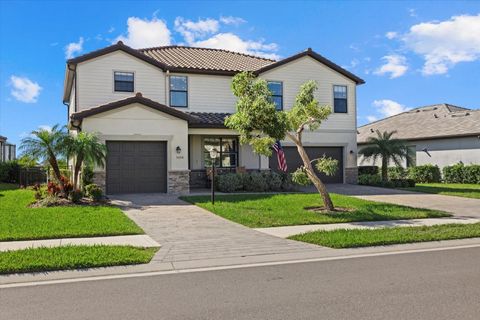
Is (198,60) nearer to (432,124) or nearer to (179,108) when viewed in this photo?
(179,108)

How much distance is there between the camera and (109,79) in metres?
21.2

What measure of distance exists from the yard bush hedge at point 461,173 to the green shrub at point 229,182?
15076 mm

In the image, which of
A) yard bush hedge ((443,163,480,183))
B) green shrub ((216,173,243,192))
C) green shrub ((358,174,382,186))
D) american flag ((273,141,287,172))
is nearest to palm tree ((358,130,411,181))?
green shrub ((358,174,382,186))

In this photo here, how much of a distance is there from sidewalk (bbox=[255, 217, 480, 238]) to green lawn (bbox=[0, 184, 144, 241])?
336 centimetres

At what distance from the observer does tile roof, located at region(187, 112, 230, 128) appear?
2069 centimetres

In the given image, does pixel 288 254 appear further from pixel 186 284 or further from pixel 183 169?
pixel 183 169

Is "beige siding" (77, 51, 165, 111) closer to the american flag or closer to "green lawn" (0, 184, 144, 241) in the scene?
the american flag

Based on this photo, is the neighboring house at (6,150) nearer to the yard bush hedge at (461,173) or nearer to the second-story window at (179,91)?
the second-story window at (179,91)

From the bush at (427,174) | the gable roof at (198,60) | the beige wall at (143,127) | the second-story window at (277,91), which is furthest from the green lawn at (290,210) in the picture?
the bush at (427,174)

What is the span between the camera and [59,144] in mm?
16062

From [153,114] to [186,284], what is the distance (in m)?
13.6

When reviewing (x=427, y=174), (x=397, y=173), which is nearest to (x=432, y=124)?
(x=427, y=174)

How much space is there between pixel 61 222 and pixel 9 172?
62.6 feet

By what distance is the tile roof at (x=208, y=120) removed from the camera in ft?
67.9
